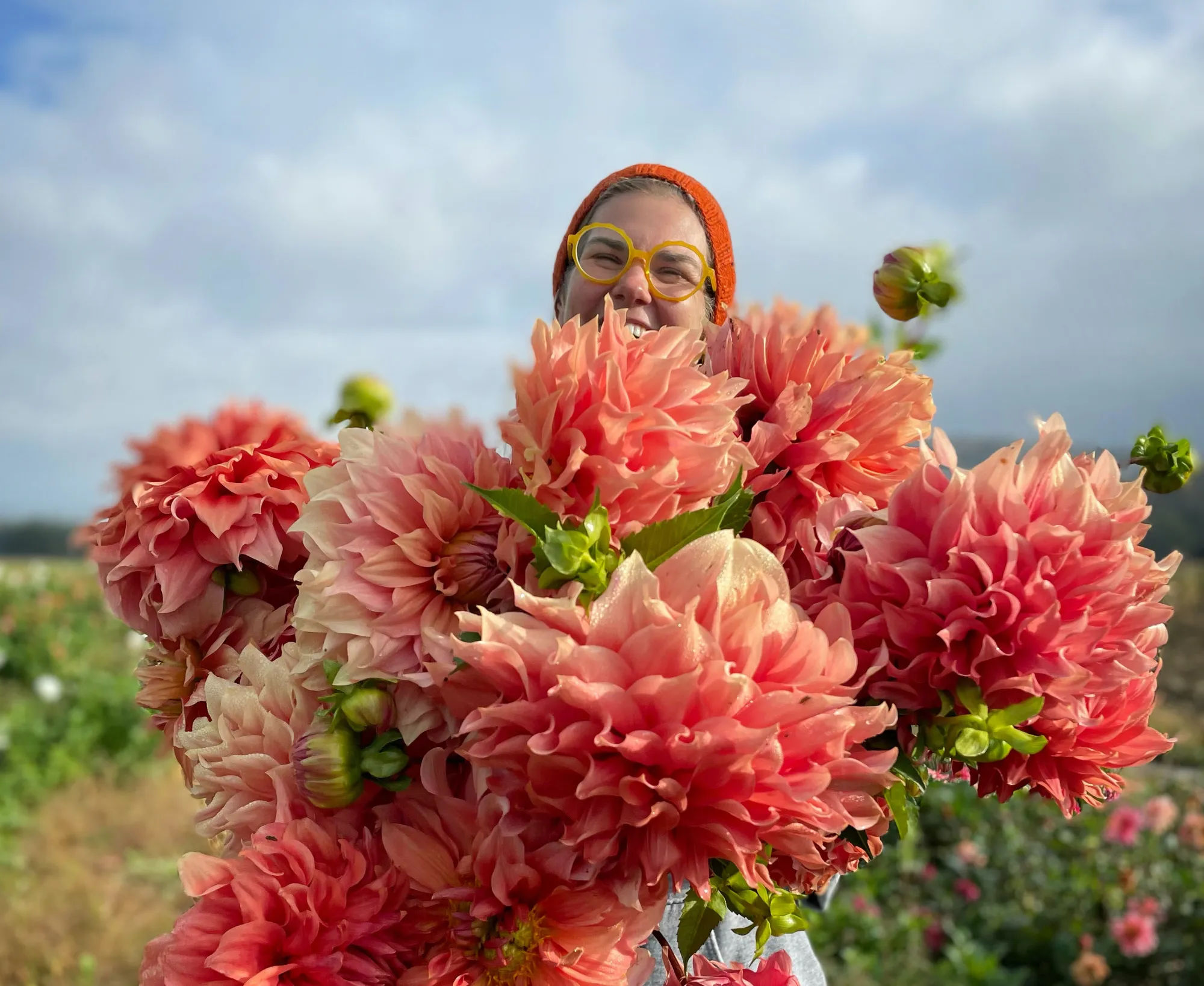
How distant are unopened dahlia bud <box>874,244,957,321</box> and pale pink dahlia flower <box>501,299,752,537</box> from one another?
0.36 metres

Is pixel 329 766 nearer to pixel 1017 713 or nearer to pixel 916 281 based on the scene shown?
pixel 1017 713

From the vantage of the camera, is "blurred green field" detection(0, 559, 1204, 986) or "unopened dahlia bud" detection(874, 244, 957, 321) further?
"blurred green field" detection(0, 559, 1204, 986)

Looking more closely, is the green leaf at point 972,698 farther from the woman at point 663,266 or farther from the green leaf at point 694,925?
the woman at point 663,266

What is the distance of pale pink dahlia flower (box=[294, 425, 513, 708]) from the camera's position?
797mm

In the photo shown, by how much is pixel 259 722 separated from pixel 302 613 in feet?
0.44

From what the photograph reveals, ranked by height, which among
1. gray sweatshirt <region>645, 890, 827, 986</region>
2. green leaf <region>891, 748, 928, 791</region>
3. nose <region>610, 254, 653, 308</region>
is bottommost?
gray sweatshirt <region>645, 890, 827, 986</region>

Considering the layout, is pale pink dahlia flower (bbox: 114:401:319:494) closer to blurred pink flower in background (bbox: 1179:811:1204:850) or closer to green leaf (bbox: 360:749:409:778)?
green leaf (bbox: 360:749:409:778)

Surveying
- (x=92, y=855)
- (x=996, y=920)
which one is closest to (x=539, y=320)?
(x=996, y=920)

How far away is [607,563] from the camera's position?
74 cm

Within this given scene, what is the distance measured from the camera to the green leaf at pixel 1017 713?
2.45 feet

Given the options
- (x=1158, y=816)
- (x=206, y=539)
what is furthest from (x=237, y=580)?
(x=1158, y=816)

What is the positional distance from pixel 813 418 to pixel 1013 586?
0.24 m

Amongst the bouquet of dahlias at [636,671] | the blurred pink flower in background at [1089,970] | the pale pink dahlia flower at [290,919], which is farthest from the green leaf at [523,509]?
the blurred pink flower in background at [1089,970]

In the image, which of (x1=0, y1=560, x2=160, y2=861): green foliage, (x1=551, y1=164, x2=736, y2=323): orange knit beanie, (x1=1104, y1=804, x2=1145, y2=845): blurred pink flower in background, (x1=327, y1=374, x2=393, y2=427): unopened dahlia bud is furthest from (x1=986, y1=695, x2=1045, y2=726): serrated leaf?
(x1=0, y1=560, x2=160, y2=861): green foliage
